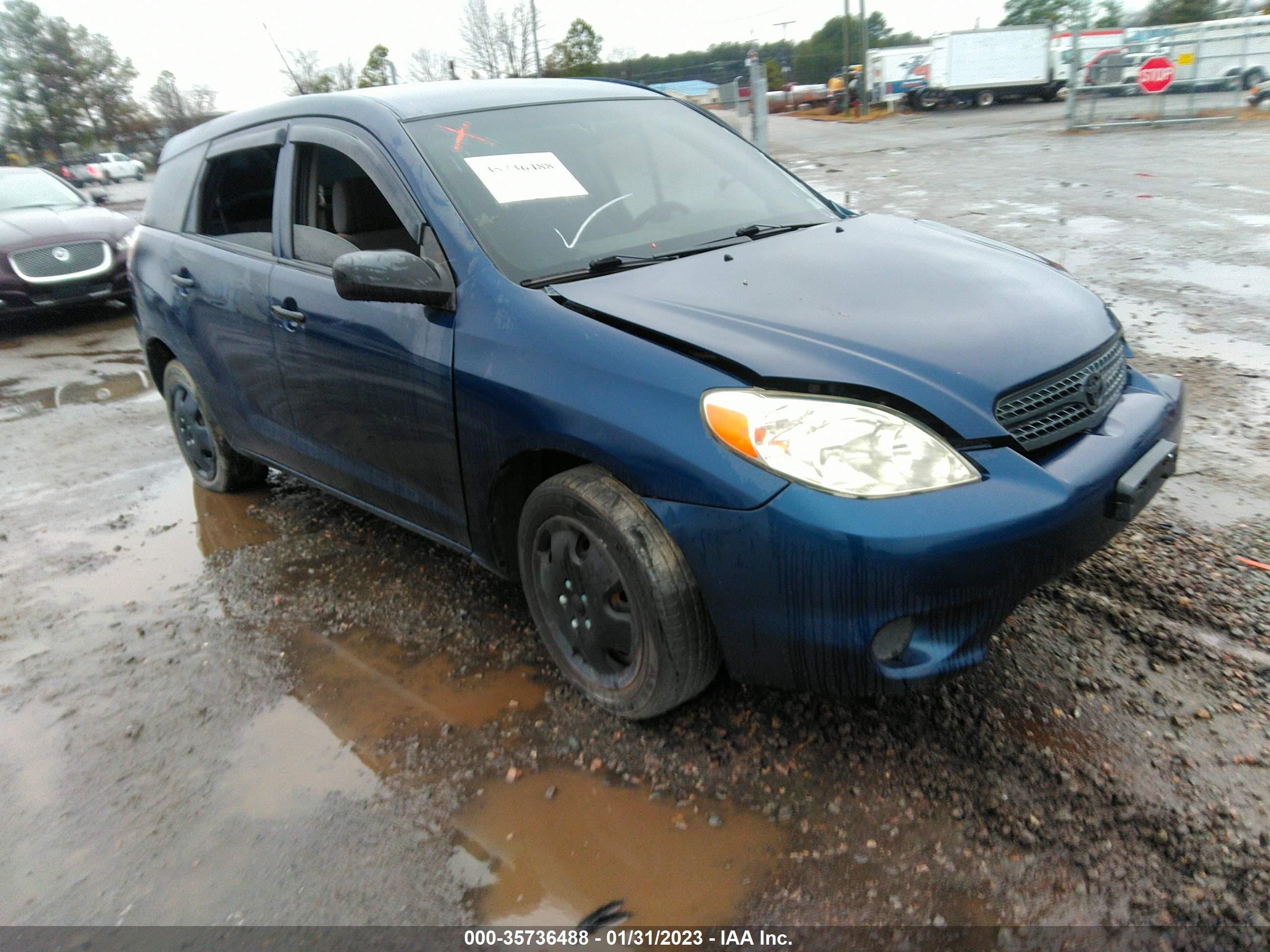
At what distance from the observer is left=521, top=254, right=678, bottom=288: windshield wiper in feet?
9.03

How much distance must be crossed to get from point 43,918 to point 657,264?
235 cm

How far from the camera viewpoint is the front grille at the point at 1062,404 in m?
2.30

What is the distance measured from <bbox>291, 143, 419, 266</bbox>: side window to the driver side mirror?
1.16 feet

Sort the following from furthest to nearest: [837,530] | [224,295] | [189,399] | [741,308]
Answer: [189,399]
[224,295]
[741,308]
[837,530]

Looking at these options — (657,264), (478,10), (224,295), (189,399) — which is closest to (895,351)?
(657,264)

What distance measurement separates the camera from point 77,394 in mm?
7059

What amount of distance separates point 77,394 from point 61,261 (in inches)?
120

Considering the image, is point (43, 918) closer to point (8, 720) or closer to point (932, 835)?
point (8, 720)

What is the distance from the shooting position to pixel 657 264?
9.48 ft

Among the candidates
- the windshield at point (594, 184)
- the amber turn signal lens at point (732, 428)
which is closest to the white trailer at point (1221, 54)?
the windshield at point (594, 184)

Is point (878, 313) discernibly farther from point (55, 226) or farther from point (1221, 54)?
point (1221, 54)

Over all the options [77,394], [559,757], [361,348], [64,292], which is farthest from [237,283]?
[64,292]

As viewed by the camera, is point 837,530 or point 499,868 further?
point 499,868

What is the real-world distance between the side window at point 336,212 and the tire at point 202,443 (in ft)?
4.43
